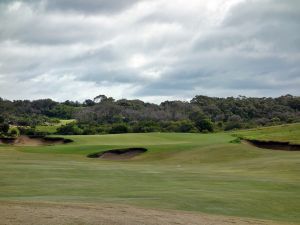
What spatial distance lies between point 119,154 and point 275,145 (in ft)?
62.4

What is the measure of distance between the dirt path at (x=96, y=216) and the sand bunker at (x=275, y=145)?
1725 inches

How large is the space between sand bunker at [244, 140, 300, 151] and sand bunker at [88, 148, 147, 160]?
555 inches

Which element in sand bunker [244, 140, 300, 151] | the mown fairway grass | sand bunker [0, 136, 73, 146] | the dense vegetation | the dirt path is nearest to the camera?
the dirt path

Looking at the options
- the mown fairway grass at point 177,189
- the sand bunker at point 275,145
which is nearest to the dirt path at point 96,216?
the mown fairway grass at point 177,189

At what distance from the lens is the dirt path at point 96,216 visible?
15.5 meters

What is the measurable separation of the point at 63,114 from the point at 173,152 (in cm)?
14033

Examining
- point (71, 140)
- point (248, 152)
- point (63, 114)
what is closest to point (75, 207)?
point (248, 152)

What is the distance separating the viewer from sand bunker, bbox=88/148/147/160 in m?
64.4

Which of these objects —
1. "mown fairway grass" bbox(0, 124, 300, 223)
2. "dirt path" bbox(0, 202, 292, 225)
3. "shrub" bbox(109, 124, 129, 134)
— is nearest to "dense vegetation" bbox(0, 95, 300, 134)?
"shrub" bbox(109, 124, 129, 134)

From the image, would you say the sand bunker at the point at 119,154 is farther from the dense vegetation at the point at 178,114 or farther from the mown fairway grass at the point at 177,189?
the dense vegetation at the point at 178,114

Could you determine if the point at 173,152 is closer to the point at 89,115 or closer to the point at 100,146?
the point at 100,146

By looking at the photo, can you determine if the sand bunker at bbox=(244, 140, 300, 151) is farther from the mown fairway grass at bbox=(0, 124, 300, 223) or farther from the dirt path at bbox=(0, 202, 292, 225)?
the dirt path at bbox=(0, 202, 292, 225)

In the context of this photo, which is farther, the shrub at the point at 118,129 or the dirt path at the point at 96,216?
the shrub at the point at 118,129

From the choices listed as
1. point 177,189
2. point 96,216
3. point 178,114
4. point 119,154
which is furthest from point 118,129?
point 96,216
